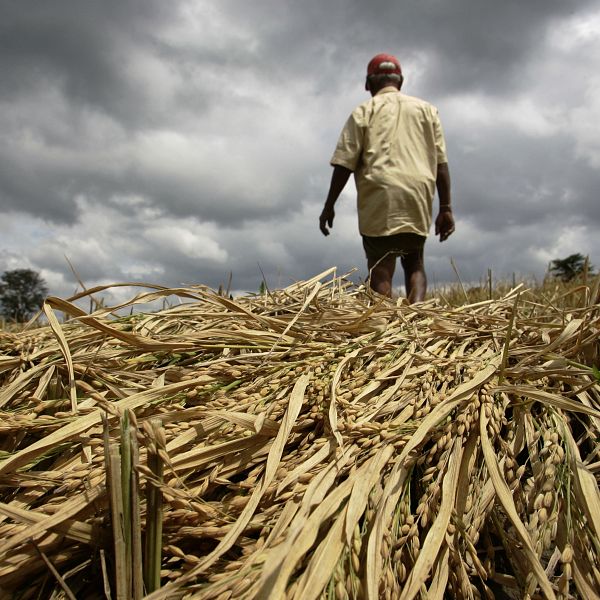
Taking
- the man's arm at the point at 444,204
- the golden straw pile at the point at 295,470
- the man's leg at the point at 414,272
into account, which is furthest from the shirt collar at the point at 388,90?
the golden straw pile at the point at 295,470

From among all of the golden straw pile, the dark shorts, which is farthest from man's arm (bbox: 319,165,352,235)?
the golden straw pile

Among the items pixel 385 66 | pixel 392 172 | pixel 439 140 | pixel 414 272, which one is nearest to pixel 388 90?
pixel 385 66

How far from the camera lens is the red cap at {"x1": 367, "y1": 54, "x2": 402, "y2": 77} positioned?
13.5 ft

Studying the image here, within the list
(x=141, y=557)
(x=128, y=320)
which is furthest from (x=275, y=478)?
(x=128, y=320)

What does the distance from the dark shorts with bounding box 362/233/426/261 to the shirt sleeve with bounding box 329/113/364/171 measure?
2.01 ft

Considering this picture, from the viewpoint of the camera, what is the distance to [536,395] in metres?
0.90

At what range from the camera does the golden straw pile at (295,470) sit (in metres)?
0.67

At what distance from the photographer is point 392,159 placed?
3.81m

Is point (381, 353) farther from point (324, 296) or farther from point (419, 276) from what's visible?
point (419, 276)

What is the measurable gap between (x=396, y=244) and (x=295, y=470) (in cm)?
336

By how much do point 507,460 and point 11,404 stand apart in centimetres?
98

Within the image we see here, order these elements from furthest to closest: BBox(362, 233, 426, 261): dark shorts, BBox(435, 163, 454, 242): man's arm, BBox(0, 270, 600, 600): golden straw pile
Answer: BBox(435, 163, 454, 242): man's arm, BBox(362, 233, 426, 261): dark shorts, BBox(0, 270, 600, 600): golden straw pile

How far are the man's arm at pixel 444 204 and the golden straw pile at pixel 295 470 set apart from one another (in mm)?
3206

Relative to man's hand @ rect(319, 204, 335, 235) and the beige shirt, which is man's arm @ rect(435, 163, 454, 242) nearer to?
the beige shirt
